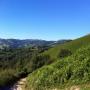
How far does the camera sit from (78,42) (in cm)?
9844

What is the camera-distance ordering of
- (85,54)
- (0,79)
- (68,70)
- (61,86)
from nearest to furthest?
1. (61,86)
2. (68,70)
3. (85,54)
4. (0,79)

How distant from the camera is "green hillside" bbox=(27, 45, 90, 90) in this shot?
83.4ft

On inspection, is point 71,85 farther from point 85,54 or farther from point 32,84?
point 32,84

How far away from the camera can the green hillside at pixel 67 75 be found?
25434mm

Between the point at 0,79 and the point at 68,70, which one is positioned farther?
the point at 0,79

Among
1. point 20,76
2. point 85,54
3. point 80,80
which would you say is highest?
point 85,54

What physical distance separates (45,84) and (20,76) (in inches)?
779

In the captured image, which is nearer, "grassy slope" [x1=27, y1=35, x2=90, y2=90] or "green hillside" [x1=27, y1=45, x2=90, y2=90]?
"green hillside" [x1=27, y1=45, x2=90, y2=90]

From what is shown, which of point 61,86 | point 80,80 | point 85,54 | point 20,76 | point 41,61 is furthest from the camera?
point 41,61

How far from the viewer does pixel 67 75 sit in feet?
90.5

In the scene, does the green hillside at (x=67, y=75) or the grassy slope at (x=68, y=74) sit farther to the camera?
the grassy slope at (x=68, y=74)

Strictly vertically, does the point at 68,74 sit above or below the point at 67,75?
above

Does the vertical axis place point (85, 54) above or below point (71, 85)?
above

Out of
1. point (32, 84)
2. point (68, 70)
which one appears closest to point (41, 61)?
point (32, 84)
